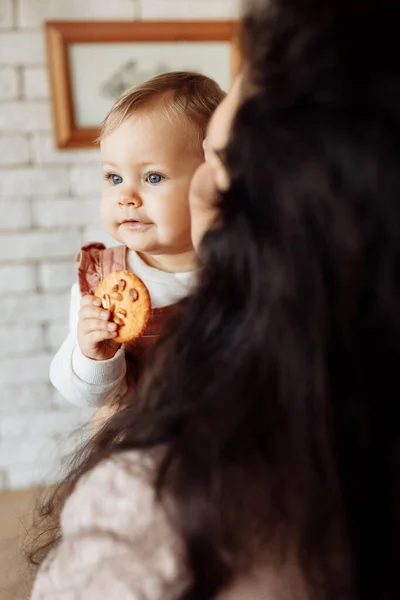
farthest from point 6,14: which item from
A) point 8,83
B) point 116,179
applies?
point 116,179

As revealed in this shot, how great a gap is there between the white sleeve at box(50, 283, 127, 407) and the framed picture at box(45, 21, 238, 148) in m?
0.81

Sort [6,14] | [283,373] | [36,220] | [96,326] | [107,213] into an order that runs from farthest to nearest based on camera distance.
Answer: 1. [36,220]
2. [6,14]
3. [107,213]
4. [96,326]
5. [283,373]

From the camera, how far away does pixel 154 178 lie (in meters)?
0.88

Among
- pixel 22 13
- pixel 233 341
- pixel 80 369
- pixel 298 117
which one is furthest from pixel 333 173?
pixel 22 13

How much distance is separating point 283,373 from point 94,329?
42 centimetres

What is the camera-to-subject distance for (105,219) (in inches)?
35.3

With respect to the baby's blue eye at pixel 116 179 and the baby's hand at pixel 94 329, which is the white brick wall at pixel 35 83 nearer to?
the baby's blue eye at pixel 116 179

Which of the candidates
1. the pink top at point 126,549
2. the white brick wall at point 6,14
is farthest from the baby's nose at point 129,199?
the white brick wall at point 6,14

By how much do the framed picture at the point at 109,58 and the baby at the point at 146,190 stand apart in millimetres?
680

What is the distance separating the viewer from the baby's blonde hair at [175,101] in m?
0.87

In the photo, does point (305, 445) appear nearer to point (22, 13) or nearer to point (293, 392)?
point (293, 392)

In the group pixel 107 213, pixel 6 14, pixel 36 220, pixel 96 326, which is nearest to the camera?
pixel 96 326

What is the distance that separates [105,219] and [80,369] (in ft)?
0.73

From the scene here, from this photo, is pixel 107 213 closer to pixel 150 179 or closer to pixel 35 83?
pixel 150 179
